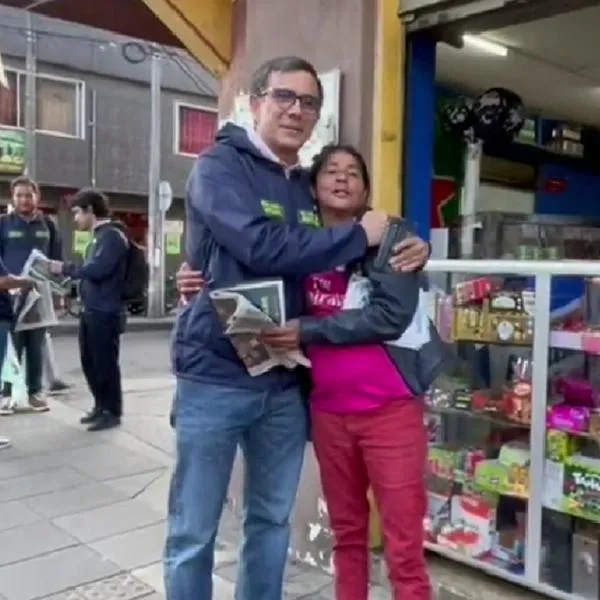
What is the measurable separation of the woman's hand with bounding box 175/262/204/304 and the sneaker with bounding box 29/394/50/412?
480 cm

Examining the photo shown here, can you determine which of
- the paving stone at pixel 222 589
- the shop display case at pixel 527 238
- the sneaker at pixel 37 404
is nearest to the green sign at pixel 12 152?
Result: the sneaker at pixel 37 404

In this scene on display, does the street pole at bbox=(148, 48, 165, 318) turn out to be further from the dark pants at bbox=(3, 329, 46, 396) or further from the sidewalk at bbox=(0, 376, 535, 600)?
the sidewalk at bbox=(0, 376, 535, 600)

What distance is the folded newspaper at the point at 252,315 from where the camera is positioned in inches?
80.5


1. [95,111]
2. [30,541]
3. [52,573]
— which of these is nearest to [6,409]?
[30,541]

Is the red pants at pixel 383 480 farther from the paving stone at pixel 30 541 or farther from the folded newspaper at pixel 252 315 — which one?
the paving stone at pixel 30 541

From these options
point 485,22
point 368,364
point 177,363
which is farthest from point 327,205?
point 485,22

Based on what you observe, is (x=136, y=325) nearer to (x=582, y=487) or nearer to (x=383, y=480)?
(x=582, y=487)

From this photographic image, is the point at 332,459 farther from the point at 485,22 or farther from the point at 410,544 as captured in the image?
the point at 485,22

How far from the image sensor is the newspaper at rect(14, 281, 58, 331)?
629cm

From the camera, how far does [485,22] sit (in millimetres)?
3168

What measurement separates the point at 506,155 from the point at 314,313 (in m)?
4.73

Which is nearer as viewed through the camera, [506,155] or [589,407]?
[589,407]

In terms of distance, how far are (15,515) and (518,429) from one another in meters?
2.56

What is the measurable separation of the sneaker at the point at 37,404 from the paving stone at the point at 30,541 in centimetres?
278
